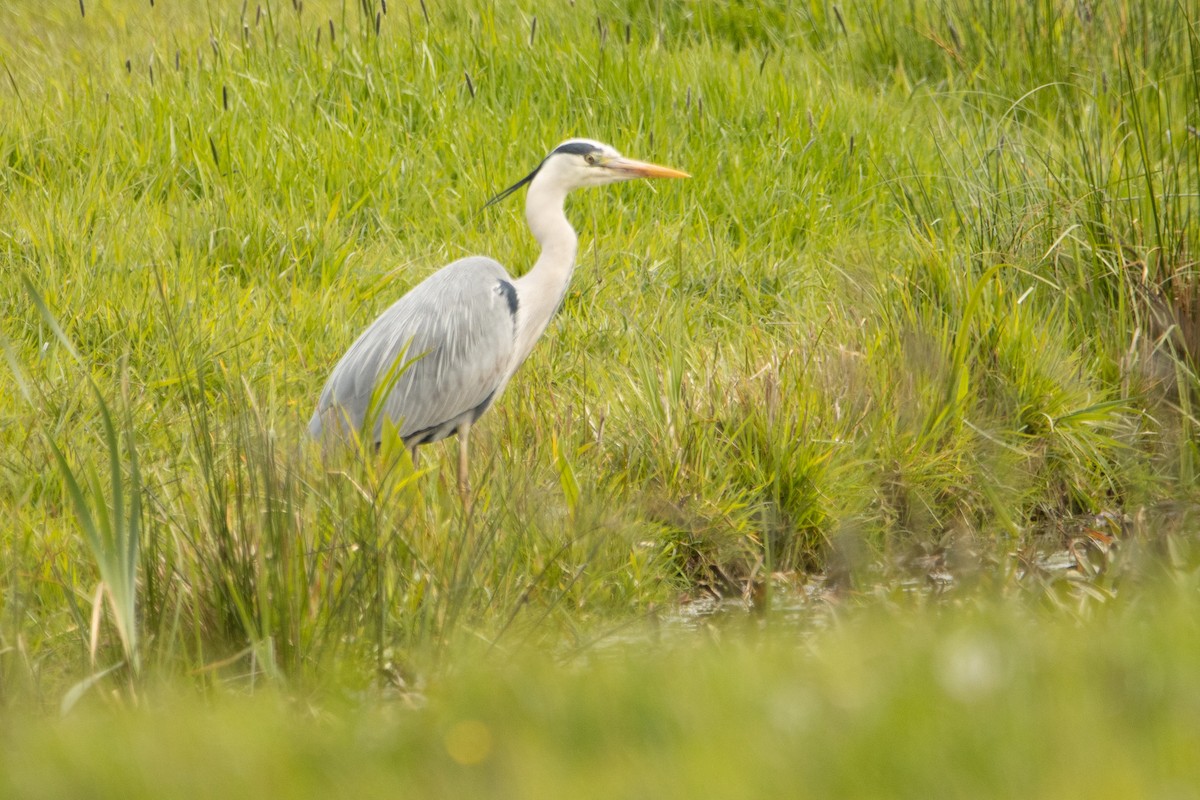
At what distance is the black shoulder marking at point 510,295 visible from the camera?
14.9 ft

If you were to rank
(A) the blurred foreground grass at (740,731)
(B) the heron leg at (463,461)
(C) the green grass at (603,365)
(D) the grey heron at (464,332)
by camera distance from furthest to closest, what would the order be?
(D) the grey heron at (464,332)
(B) the heron leg at (463,461)
(C) the green grass at (603,365)
(A) the blurred foreground grass at (740,731)

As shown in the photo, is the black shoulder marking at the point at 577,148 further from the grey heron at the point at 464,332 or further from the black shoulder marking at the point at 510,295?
the black shoulder marking at the point at 510,295

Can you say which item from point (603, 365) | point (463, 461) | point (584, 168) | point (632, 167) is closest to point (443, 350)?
point (463, 461)

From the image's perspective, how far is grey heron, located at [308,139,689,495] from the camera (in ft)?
14.1

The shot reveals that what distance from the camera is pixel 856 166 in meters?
6.20

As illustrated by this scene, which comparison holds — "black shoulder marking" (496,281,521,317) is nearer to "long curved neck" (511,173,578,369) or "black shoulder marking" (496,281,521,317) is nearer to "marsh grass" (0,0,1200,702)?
"long curved neck" (511,173,578,369)

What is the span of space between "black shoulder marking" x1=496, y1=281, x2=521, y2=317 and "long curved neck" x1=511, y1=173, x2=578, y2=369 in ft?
0.05

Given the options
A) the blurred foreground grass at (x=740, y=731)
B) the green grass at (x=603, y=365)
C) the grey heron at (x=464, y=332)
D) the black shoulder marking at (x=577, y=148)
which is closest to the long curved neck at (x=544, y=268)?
the grey heron at (x=464, y=332)

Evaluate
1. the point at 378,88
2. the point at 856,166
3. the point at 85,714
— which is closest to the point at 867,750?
the point at 85,714

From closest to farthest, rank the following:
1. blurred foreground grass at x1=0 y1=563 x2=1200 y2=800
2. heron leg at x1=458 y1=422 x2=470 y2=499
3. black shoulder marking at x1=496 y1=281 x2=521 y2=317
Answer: blurred foreground grass at x1=0 y1=563 x2=1200 y2=800
heron leg at x1=458 y1=422 x2=470 y2=499
black shoulder marking at x1=496 y1=281 x2=521 y2=317

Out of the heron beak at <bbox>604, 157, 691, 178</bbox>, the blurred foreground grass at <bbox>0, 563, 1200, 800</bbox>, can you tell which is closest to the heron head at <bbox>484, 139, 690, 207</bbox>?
the heron beak at <bbox>604, 157, 691, 178</bbox>

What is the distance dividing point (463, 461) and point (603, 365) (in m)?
0.81

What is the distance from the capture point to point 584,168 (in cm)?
475

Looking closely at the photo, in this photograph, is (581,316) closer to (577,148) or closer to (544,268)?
(544,268)
